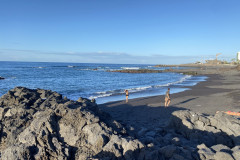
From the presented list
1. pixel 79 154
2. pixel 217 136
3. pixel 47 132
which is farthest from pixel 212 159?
pixel 47 132

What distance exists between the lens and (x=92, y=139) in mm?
5453

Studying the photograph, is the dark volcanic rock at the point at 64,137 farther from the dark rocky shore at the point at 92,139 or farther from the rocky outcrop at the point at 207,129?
the rocky outcrop at the point at 207,129

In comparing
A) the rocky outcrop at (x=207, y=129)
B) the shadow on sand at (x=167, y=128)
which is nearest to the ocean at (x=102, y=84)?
the shadow on sand at (x=167, y=128)

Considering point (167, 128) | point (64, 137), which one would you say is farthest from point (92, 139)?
point (167, 128)

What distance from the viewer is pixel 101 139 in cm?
532

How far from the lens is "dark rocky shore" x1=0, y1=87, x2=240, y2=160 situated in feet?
16.2

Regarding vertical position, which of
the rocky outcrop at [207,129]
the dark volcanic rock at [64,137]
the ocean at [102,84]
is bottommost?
the ocean at [102,84]

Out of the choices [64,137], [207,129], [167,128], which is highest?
[64,137]

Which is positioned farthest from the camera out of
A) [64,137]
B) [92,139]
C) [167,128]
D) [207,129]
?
[167,128]

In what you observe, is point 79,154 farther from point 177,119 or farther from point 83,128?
point 177,119

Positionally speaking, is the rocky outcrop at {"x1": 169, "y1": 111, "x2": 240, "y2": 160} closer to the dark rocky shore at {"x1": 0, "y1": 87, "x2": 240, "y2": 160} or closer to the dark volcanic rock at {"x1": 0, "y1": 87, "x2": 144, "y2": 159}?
the dark rocky shore at {"x1": 0, "y1": 87, "x2": 240, "y2": 160}

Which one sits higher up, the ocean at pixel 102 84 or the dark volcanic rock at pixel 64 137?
the dark volcanic rock at pixel 64 137

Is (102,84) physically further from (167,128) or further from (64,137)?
(64,137)

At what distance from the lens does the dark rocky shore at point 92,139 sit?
4.93 m
